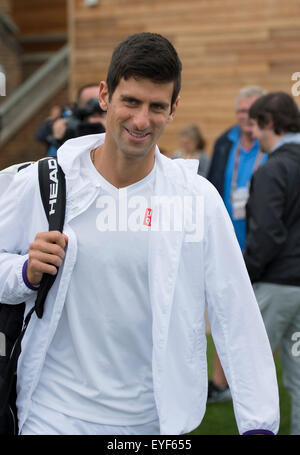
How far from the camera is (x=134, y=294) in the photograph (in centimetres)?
236

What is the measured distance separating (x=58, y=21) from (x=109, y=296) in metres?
19.0

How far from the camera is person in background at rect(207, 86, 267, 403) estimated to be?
5836mm

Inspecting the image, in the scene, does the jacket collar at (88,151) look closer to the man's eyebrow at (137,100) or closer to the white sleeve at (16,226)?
the white sleeve at (16,226)

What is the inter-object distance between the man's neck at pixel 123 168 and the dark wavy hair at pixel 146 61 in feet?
0.77

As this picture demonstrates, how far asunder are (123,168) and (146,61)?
1.21ft

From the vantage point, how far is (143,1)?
1261 centimetres

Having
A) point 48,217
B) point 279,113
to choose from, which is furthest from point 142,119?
point 279,113

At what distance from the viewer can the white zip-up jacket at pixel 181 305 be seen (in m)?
2.31

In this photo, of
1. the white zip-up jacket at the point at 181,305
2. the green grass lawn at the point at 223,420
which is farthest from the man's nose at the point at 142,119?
the green grass lawn at the point at 223,420

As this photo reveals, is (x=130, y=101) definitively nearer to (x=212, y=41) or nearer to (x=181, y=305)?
(x=181, y=305)

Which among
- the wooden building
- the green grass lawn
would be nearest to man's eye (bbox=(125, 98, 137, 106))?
the green grass lawn

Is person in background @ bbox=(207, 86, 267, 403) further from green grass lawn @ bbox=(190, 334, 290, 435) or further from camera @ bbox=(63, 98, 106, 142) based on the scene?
camera @ bbox=(63, 98, 106, 142)
